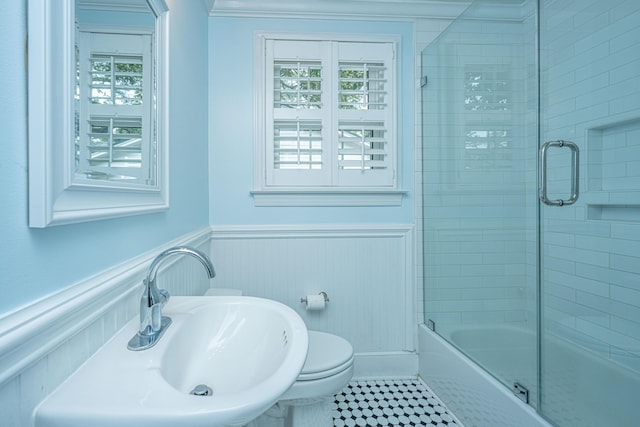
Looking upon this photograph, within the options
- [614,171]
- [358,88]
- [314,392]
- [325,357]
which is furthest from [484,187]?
[314,392]

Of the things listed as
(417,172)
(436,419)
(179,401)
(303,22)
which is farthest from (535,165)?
(179,401)

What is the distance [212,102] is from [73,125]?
1350mm

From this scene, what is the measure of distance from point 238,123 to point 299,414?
1.47m

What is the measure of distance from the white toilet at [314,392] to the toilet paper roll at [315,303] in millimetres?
437

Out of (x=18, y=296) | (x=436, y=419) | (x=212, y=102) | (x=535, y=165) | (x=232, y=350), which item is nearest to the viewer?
(x=18, y=296)

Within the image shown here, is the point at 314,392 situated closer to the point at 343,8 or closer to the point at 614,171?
the point at 614,171

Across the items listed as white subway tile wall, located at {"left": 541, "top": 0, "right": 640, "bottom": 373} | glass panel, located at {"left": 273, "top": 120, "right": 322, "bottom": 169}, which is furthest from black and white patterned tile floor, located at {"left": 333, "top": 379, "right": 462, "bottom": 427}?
glass panel, located at {"left": 273, "top": 120, "right": 322, "bottom": 169}

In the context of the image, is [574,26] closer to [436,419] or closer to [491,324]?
[491,324]

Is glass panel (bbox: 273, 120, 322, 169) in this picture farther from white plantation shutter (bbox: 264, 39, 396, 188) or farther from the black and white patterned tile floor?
the black and white patterned tile floor

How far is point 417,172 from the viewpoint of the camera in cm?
194

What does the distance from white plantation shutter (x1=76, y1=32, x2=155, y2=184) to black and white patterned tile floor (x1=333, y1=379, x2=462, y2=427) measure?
4.56 feet

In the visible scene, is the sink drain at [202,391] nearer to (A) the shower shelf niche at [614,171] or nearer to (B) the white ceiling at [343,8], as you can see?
(A) the shower shelf niche at [614,171]

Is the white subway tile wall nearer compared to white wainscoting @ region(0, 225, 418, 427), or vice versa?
the white subway tile wall

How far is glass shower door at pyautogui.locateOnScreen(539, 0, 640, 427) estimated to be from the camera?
4.40ft
